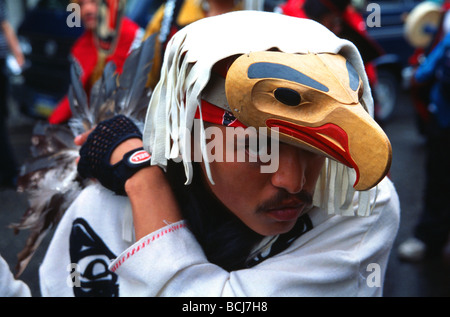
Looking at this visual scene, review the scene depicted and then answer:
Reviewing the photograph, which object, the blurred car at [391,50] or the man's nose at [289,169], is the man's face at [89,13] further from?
the blurred car at [391,50]

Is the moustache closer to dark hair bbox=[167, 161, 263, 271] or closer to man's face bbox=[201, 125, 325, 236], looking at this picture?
man's face bbox=[201, 125, 325, 236]

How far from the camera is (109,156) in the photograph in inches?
52.4

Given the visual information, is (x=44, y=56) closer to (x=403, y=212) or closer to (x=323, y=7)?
(x=323, y=7)

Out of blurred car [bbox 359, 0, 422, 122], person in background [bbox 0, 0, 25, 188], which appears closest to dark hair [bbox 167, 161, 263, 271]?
person in background [bbox 0, 0, 25, 188]

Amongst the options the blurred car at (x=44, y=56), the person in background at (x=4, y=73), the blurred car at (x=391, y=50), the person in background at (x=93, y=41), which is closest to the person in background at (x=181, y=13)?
the person in background at (x=93, y=41)

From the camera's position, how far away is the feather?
1.48 m

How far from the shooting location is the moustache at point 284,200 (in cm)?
116

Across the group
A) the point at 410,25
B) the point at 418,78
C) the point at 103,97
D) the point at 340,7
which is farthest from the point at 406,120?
the point at 103,97

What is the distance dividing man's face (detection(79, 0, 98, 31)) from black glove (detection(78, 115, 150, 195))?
1.84 m

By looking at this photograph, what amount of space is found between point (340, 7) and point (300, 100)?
6.69ft

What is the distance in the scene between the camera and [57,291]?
1.52m

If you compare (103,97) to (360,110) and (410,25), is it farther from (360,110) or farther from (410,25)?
(410,25)

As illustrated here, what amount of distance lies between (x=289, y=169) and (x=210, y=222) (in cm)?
32

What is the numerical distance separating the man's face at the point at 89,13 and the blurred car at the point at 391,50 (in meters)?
4.45
